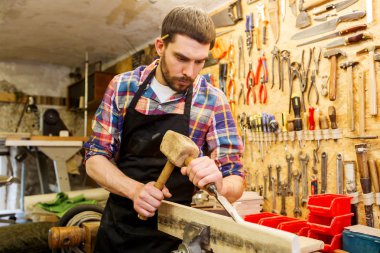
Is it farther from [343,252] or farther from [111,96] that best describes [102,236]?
[343,252]

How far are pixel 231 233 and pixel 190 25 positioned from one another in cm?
84

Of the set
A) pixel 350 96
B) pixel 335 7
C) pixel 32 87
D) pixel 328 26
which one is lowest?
pixel 350 96

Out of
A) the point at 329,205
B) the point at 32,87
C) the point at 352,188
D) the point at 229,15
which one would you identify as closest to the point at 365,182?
the point at 352,188

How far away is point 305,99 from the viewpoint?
266 centimetres

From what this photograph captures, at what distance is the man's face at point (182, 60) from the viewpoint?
1409mm

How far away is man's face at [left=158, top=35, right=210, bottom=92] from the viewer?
1.41 metres

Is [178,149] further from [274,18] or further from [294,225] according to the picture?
[274,18]

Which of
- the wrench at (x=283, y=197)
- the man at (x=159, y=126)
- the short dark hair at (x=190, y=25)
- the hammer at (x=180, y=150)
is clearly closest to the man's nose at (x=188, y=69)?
the man at (x=159, y=126)

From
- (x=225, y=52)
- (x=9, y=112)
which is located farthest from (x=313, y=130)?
(x=9, y=112)

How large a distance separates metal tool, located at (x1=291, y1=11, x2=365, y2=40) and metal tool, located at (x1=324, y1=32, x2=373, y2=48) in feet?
0.40

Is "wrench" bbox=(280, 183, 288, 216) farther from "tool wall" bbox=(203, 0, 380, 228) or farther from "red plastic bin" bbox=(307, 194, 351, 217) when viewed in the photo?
"red plastic bin" bbox=(307, 194, 351, 217)

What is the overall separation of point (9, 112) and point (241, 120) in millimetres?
5232

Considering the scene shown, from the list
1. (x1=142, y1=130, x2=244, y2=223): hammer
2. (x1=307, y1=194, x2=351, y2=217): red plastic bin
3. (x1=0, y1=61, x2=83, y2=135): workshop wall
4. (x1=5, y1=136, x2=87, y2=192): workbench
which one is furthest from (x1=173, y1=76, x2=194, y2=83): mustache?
(x1=0, y1=61, x2=83, y2=135): workshop wall

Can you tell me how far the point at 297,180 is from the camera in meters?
2.71
